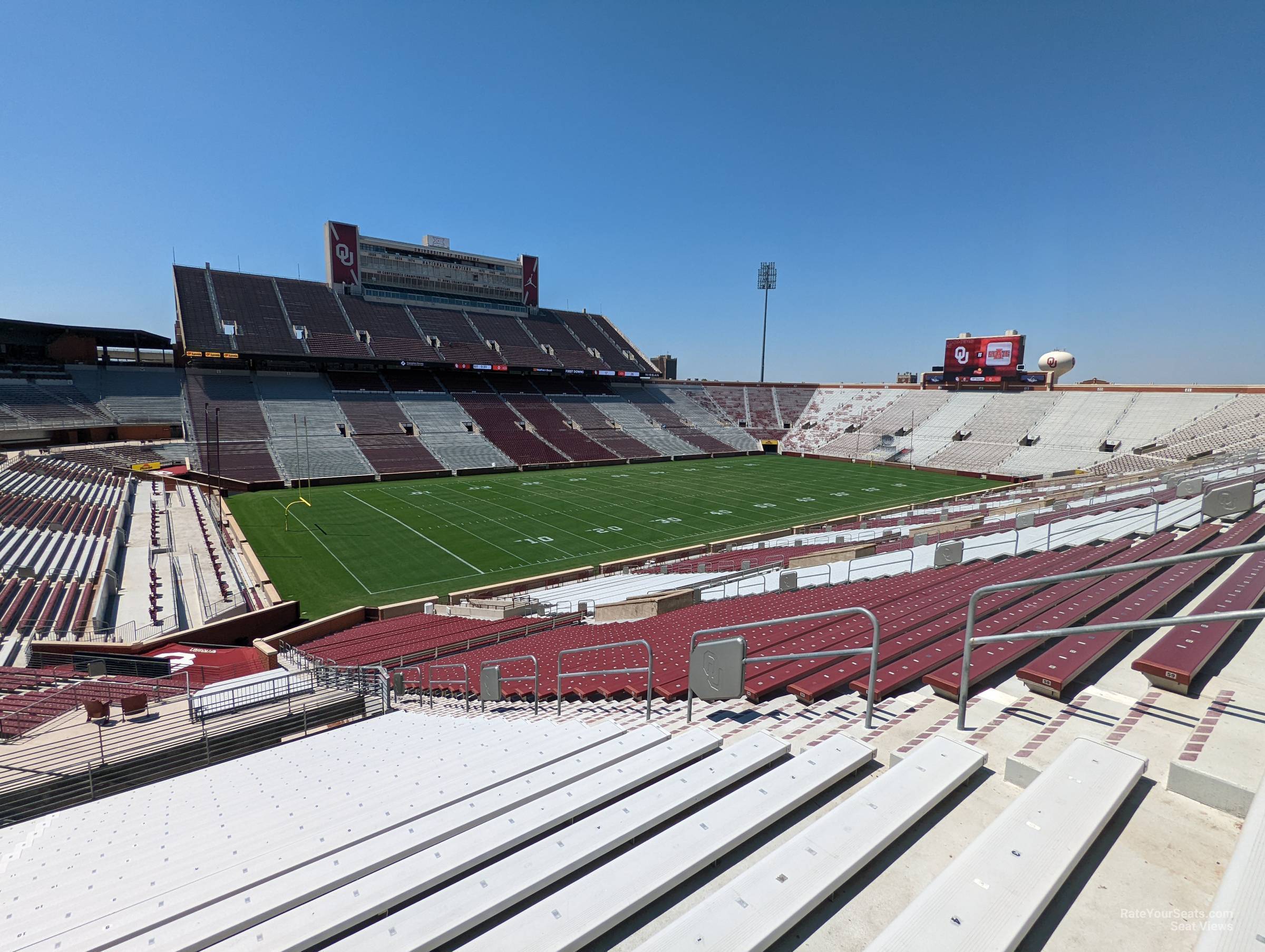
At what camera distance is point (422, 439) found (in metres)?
50.9

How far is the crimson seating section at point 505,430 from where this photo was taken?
52250 mm

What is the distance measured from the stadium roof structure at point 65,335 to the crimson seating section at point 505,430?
2623 cm

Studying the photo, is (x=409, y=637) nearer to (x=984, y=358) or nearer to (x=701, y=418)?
(x=701, y=418)

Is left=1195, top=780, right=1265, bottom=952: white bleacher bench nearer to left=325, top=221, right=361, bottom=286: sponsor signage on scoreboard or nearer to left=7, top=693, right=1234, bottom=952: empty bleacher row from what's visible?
left=7, top=693, right=1234, bottom=952: empty bleacher row

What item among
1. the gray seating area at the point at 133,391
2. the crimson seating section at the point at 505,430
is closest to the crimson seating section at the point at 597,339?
the crimson seating section at the point at 505,430

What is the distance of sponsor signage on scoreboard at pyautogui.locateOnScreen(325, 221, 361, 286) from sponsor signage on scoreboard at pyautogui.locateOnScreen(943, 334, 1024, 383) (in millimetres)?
65197

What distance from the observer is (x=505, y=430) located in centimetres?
5588

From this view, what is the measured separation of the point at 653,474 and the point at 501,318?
35.4 m

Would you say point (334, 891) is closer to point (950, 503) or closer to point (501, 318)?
point (950, 503)

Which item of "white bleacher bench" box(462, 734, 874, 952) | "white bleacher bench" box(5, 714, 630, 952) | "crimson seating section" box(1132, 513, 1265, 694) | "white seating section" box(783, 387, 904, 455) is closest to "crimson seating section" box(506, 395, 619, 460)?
"white seating section" box(783, 387, 904, 455)

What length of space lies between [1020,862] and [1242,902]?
2.59 ft

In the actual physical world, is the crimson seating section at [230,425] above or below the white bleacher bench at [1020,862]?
above

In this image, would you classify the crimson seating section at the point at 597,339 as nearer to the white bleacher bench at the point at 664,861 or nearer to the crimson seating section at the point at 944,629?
the crimson seating section at the point at 944,629

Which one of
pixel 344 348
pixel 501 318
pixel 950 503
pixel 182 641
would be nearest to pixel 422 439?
pixel 344 348
